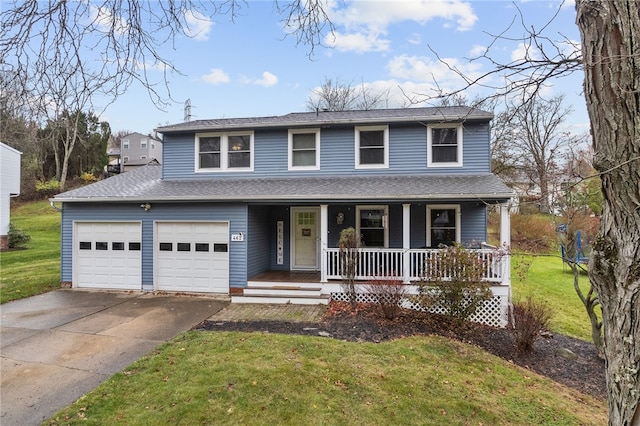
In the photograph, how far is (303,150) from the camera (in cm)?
1166

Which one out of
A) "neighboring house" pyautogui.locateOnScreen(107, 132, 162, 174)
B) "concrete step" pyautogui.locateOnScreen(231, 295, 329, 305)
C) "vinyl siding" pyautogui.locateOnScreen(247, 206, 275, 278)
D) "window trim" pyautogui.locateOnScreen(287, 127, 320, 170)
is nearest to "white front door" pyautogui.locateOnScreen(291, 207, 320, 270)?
"vinyl siding" pyautogui.locateOnScreen(247, 206, 275, 278)

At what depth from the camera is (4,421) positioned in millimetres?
4023

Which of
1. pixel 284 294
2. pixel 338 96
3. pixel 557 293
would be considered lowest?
pixel 557 293

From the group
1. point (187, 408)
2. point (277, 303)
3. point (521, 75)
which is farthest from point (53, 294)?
point (521, 75)

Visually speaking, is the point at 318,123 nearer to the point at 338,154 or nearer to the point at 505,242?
the point at 338,154

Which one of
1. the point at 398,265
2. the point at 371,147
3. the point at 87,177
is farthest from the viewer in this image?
the point at 87,177

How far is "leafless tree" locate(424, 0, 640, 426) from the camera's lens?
6.78ft

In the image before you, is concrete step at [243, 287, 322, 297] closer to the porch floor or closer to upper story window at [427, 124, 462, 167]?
the porch floor

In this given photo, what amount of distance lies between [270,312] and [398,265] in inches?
154

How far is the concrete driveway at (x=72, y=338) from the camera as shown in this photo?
4633 millimetres

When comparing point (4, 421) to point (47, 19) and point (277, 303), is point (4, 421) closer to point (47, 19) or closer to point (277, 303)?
point (47, 19)

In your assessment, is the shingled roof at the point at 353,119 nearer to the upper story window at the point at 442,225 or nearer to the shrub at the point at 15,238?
the upper story window at the point at 442,225

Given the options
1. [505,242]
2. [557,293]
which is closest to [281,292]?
[505,242]

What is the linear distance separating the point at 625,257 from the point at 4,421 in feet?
20.8
